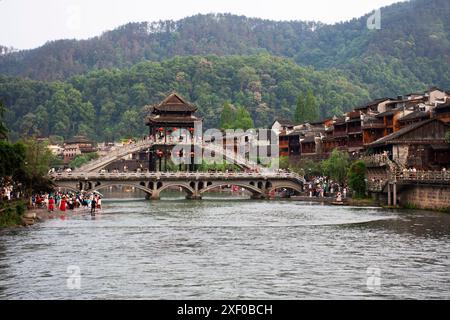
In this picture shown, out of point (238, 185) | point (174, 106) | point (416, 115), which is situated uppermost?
point (174, 106)

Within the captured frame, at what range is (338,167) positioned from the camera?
9519 centimetres

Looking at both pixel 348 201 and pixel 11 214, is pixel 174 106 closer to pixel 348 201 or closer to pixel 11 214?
pixel 348 201

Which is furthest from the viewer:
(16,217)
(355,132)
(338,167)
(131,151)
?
(355,132)

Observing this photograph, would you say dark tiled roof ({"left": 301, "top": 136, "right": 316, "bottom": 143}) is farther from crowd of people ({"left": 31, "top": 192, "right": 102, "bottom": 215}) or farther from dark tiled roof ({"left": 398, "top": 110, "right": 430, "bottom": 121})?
crowd of people ({"left": 31, "top": 192, "right": 102, "bottom": 215})

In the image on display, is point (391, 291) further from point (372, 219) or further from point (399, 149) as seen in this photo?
point (399, 149)

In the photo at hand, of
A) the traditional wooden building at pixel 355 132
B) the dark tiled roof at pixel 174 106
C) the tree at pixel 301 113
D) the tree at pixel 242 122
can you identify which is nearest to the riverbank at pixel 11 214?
the traditional wooden building at pixel 355 132

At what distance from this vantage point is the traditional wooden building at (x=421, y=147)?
74875 mm

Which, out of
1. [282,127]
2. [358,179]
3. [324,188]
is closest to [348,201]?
[358,179]

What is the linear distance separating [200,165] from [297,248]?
86.4 meters

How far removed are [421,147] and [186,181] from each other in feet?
115

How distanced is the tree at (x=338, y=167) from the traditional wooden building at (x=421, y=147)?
17.5m

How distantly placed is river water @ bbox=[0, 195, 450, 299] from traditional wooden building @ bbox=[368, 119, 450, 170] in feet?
61.8

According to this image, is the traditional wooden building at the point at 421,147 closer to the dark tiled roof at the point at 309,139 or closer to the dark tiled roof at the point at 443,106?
the dark tiled roof at the point at 443,106

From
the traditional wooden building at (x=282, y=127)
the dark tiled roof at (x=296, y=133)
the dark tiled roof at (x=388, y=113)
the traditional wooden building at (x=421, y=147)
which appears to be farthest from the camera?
the traditional wooden building at (x=282, y=127)
